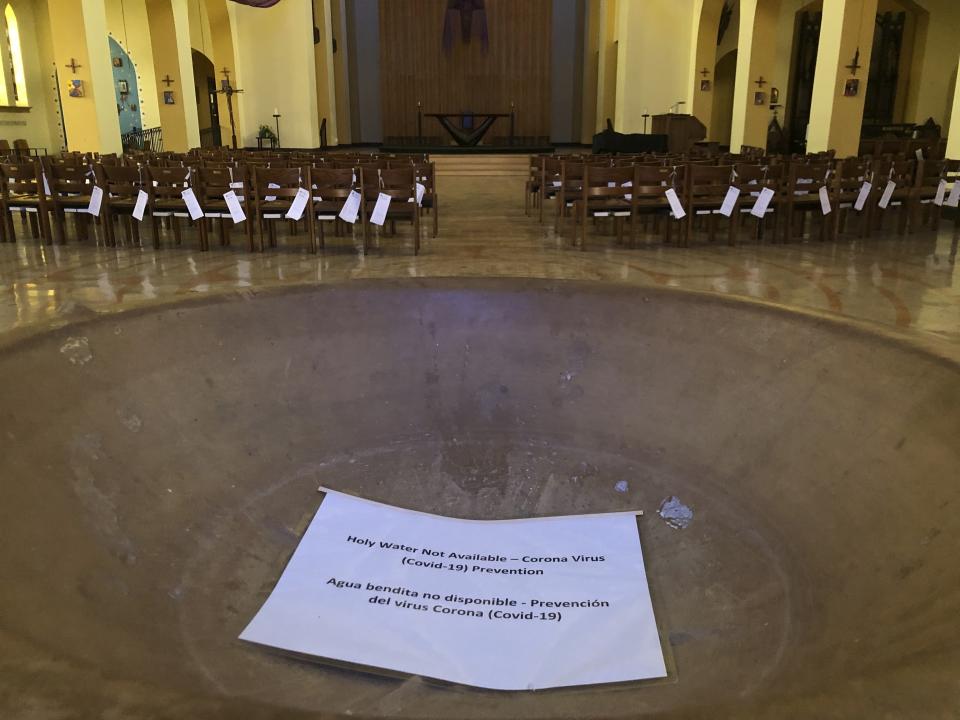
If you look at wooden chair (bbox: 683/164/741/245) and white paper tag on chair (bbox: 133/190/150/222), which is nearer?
white paper tag on chair (bbox: 133/190/150/222)

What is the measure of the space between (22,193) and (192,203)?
210 cm

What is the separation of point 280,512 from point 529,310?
185cm

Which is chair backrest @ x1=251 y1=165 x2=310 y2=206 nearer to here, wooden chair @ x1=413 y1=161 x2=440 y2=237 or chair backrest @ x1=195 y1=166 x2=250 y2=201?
chair backrest @ x1=195 y1=166 x2=250 y2=201

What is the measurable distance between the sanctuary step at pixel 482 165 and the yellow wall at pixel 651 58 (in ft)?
12.5

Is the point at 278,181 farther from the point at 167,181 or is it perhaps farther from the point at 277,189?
the point at 167,181

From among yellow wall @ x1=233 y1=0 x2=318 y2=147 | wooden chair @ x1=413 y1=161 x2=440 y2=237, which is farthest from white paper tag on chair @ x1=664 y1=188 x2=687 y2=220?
yellow wall @ x1=233 y1=0 x2=318 y2=147

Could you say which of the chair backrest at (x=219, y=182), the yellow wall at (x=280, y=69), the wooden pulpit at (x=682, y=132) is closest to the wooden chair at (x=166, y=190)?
the chair backrest at (x=219, y=182)

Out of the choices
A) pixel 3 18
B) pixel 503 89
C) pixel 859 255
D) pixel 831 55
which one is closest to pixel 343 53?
pixel 503 89

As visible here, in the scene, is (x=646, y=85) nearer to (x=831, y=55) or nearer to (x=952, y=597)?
(x=831, y=55)

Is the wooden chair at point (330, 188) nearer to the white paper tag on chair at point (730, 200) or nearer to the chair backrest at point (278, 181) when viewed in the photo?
the chair backrest at point (278, 181)

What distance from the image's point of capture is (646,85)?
16734 millimetres

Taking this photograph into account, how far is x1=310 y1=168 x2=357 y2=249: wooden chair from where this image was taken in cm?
634

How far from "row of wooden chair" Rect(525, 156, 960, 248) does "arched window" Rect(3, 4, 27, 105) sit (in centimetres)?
1380

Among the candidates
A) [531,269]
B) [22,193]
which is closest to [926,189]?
[531,269]
